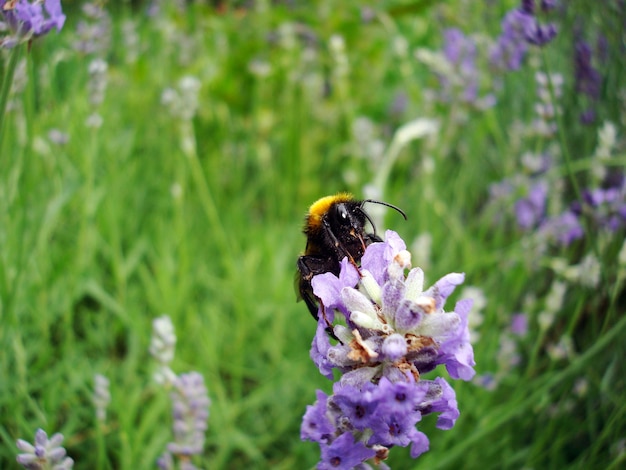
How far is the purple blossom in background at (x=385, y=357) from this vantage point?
68 cm

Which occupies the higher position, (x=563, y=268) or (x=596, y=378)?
(x=563, y=268)

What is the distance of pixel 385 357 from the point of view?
28.2 inches

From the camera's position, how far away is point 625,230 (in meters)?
2.00

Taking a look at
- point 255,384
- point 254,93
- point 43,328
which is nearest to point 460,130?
point 254,93

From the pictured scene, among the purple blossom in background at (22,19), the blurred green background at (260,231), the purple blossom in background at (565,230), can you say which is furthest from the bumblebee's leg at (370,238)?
the purple blossom in background at (565,230)

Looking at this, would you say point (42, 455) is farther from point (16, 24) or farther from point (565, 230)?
point (565, 230)

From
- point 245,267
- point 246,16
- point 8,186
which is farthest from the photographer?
point 246,16

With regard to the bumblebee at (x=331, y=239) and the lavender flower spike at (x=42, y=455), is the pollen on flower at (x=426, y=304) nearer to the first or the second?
the bumblebee at (x=331, y=239)

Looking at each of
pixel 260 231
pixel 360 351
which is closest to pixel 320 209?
pixel 360 351

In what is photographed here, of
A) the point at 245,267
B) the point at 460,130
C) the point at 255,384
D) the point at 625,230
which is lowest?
the point at 625,230

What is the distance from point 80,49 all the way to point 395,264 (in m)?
1.49

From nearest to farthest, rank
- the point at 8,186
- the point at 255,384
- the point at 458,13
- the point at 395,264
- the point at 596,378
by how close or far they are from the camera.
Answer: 1. the point at 395,264
2. the point at 596,378
3. the point at 8,186
4. the point at 255,384
5. the point at 458,13

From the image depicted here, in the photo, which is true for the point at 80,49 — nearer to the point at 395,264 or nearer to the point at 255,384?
the point at 255,384

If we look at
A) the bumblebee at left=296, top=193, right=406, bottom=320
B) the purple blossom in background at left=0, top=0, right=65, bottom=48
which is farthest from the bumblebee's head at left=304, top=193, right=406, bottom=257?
the purple blossom in background at left=0, top=0, right=65, bottom=48
